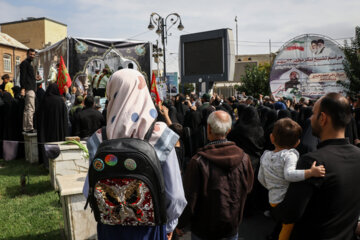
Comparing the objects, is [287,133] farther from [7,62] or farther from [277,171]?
[7,62]

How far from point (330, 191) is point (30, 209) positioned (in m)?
4.82

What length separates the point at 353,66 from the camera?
16125 millimetres

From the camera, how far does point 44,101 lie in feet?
25.1

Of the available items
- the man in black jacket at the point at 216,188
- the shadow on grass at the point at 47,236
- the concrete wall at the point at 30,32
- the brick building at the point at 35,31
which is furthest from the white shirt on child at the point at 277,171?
the concrete wall at the point at 30,32

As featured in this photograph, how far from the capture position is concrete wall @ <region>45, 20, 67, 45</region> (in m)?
52.8

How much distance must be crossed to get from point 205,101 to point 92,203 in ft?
22.7

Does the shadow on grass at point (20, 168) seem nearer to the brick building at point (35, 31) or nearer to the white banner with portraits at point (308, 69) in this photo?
the white banner with portraits at point (308, 69)

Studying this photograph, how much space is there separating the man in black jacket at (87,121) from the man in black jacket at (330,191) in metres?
5.73

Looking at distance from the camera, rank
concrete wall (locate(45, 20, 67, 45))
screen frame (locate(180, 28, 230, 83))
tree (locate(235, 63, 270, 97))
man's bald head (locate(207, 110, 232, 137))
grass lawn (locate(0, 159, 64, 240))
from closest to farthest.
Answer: man's bald head (locate(207, 110, 232, 137)) < grass lawn (locate(0, 159, 64, 240)) < screen frame (locate(180, 28, 230, 83)) < tree (locate(235, 63, 270, 97)) < concrete wall (locate(45, 20, 67, 45))

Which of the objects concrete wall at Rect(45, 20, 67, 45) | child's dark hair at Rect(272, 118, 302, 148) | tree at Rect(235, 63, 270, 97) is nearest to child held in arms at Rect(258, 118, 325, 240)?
child's dark hair at Rect(272, 118, 302, 148)

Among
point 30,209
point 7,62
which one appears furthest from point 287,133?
point 7,62

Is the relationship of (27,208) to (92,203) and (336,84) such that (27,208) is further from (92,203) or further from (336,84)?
(336,84)

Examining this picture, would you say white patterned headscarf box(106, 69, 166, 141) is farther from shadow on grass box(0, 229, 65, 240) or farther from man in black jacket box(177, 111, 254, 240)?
shadow on grass box(0, 229, 65, 240)

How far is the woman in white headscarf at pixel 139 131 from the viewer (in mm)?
1985
